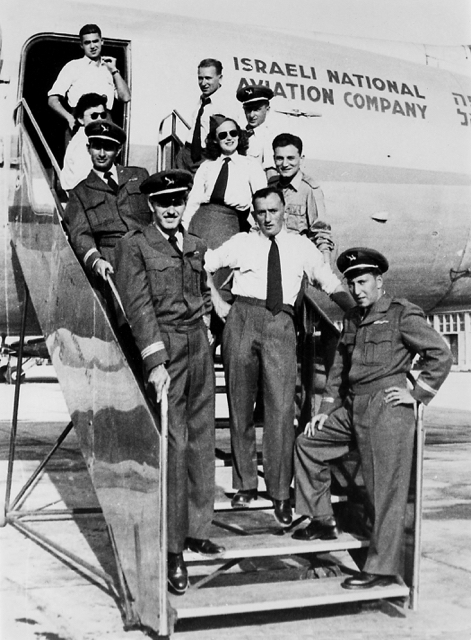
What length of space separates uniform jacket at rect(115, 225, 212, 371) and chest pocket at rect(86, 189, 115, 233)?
2.44 ft

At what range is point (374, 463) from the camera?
4.63 meters

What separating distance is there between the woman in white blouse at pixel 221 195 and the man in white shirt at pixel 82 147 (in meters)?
0.85

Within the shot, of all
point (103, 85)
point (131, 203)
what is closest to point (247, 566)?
point (131, 203)

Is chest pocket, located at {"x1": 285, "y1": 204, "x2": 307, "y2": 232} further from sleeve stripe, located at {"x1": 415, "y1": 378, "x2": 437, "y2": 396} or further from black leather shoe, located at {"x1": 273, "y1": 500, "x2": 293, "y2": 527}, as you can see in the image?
black leather shoe, located at {"x1": 273, "y1": 500, "x2": 293, "y2": 527}

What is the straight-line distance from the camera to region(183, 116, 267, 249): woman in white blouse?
19.0 ft

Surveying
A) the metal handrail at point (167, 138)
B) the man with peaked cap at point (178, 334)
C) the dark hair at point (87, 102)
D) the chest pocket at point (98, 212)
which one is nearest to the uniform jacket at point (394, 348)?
the man with peaked cap at point (178, 334)

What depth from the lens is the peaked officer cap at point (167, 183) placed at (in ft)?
14.8

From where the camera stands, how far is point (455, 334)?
3662cm

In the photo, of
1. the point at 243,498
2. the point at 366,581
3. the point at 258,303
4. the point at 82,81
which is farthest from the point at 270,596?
the point at 82,81

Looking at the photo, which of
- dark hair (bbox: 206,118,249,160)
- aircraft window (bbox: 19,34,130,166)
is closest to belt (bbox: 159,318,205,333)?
dark hair (bbox: 206,118,249,160)

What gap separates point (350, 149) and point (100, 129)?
3400 mm

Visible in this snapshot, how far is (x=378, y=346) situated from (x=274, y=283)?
75 centimetres

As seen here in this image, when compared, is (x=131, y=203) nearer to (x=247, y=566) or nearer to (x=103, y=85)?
(x=103, y=85)

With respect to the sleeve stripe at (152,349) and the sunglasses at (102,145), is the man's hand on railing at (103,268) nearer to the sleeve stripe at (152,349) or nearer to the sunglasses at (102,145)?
the sleeve stripe at (152,349)
